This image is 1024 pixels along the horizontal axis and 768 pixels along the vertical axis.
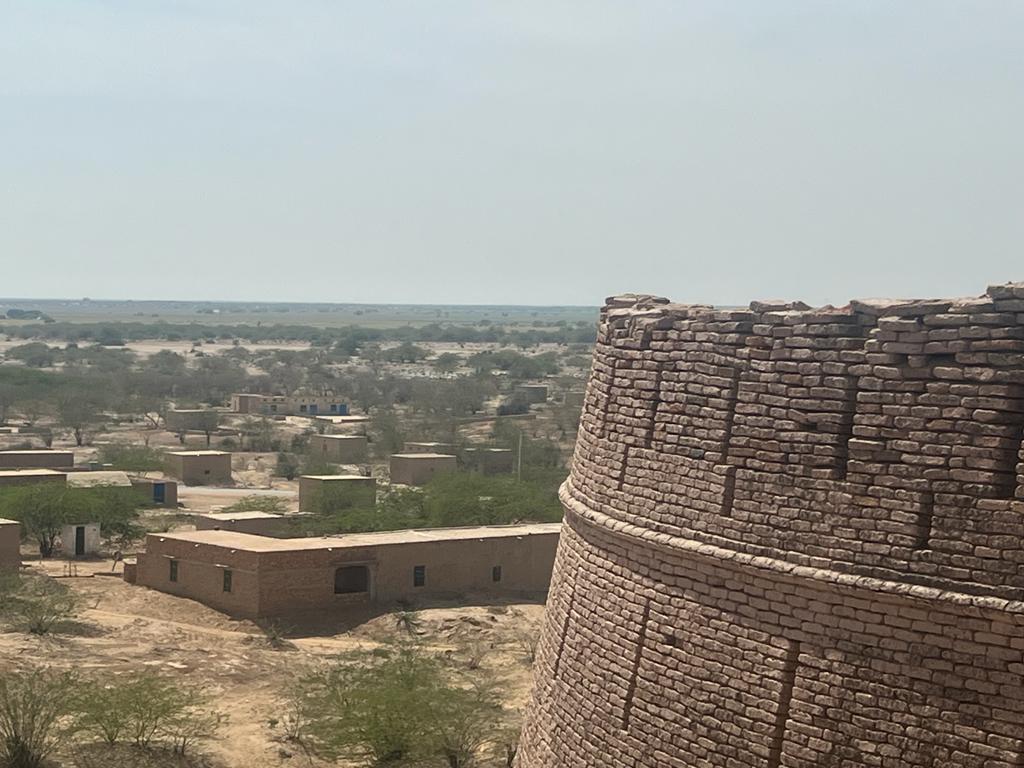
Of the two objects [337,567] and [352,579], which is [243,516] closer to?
[352,579]

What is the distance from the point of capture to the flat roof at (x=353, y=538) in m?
28.7

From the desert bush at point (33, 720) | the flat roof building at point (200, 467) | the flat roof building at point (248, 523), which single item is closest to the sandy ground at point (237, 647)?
the desert bush at point (33, 720)

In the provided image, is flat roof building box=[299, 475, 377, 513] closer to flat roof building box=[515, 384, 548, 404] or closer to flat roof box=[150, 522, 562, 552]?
flat roof box=[150, 522, 562, 552]

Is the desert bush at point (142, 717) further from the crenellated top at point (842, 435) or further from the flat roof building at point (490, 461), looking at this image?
the flat roof building at point (490, 461)

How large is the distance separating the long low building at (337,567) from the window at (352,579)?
0.02m

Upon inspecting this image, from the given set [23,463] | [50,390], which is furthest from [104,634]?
[50,390]

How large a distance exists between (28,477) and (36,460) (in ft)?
22.2

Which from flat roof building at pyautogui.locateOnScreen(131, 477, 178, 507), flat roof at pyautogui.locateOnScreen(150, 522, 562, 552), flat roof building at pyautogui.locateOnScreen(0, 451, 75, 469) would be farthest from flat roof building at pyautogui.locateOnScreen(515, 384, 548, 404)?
flat roof at pyautogui.locateOnScreen(150, 522, 562, 552)

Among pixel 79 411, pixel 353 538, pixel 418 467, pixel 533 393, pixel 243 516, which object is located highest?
pixel 353 538

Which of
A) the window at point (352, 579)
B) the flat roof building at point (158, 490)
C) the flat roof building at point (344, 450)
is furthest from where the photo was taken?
the flat roof building at point (344, 450)

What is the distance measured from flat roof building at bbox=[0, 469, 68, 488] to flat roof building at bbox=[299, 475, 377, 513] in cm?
634

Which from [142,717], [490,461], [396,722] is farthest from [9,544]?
[490,461]

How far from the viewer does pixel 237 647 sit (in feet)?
85.1

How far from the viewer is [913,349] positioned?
653 cm
